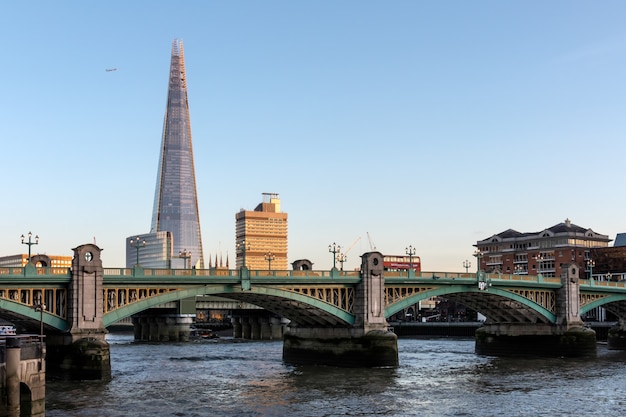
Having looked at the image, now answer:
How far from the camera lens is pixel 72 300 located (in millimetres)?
73875

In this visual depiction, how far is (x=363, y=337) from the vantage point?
89812 millimetres

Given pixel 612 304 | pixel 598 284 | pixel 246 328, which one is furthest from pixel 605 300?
pixel 246 328

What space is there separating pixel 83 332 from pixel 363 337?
2976 centimetres

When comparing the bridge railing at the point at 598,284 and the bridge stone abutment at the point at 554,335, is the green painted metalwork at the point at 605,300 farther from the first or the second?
the bridge stone abutment at the point at 554,335

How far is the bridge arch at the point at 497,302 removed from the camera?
3999 inches

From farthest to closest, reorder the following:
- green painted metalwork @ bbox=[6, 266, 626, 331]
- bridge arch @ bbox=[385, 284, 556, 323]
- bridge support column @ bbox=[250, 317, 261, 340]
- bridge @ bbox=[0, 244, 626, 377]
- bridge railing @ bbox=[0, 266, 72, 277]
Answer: bridge support column @ bbox=[250, 317, 261, 340] → bridge arch @ bbox=[385, 284, 556, 323] → bridge @ bbox=[0, 244, 626, 377] → green painted metalwork @ bbox=[6, 266, 626, 331] → bridge railing @ bbox=[0, 266, 72, 277]

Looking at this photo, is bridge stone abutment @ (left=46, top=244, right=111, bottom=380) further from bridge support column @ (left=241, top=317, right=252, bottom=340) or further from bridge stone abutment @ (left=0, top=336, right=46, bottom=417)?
bridge support column @ (left=241, top=317, right=252, bottom=340)

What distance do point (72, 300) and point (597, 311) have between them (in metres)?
145

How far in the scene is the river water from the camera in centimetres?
6041

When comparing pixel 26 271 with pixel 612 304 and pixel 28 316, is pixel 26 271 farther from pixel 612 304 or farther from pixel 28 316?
pixel 612 304

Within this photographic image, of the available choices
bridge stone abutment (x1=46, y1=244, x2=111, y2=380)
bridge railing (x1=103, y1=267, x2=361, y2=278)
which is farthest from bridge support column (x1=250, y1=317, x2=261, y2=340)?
bridge stone abutment (x1=46, y1=244, x2=111, y2=380)

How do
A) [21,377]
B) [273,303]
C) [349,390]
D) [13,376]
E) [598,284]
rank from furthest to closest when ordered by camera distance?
1. [598,284]
2. [273,303]
3. [349,390]
4. [21,377]
5. [13,376]

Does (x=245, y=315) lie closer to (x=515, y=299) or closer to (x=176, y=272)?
(x=515, y=299)

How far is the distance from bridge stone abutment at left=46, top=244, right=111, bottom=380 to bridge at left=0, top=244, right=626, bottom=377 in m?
0.09
